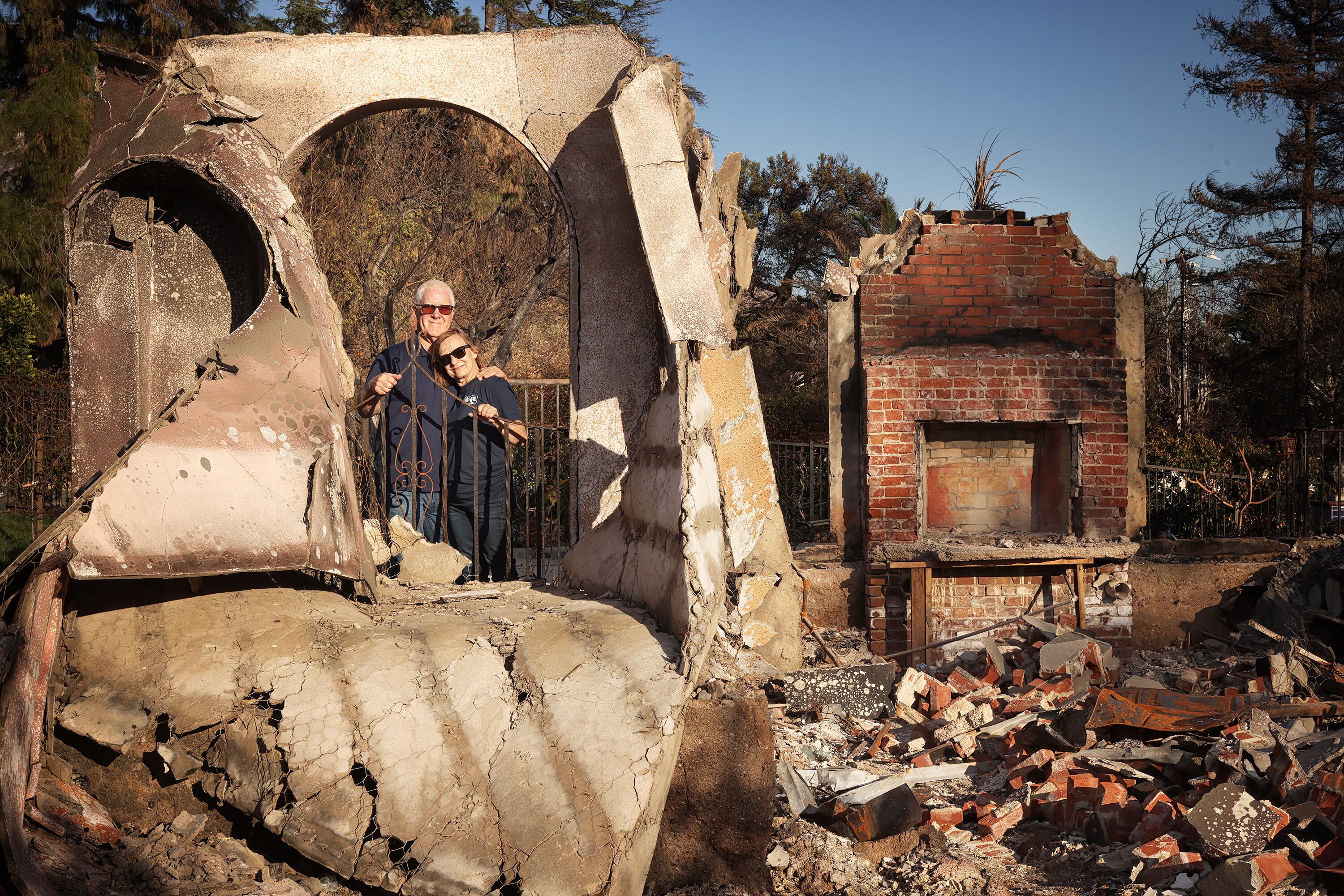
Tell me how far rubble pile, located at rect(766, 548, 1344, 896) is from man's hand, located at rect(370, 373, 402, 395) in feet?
8.17

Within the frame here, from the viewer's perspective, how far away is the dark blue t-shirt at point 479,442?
4.73 meters

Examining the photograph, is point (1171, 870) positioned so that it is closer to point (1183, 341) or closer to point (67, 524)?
point (67, 524)

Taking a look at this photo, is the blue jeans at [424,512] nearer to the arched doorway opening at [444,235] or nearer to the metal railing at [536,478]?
the metal railing at [536,478]

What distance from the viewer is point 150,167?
12.1ft

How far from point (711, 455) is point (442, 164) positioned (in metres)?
9.18

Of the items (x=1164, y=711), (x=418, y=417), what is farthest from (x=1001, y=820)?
(x=418, y=417)

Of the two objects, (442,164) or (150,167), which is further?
(442,164)

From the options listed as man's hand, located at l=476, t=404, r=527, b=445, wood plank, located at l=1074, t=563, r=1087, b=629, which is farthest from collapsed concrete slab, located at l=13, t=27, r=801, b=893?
wood plank, located at l=1074, t=563, r=1087, b=629

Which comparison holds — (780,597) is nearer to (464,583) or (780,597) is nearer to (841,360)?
(464,583)

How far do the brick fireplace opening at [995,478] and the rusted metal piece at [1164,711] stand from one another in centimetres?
207

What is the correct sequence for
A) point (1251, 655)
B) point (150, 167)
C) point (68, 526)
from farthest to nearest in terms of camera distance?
point (1251, 655) → point (150, 167) → point (68, 526)

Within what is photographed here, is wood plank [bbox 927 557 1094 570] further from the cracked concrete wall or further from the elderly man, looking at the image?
the cracked concrete wall

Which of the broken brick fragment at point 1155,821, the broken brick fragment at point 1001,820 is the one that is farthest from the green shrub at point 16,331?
the broken brick fragment at point 1155,821

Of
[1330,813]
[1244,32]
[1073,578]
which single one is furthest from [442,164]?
[1244,32]
